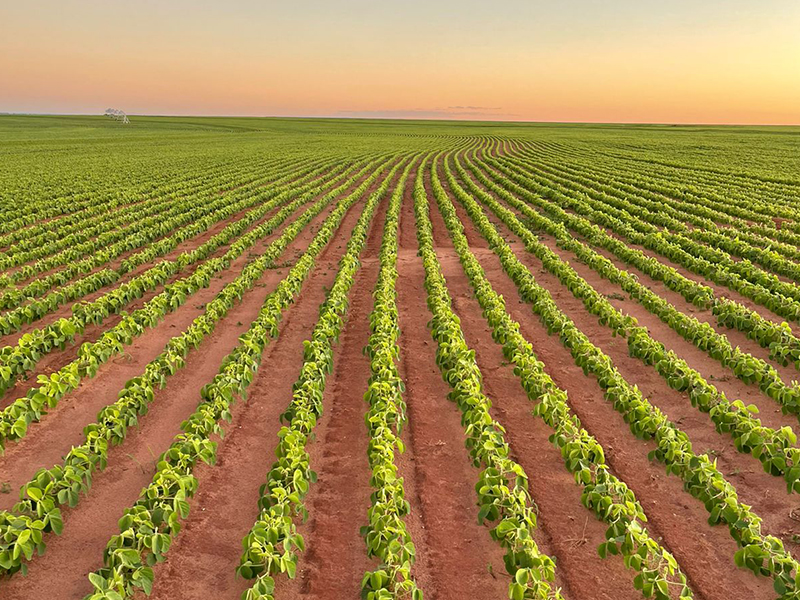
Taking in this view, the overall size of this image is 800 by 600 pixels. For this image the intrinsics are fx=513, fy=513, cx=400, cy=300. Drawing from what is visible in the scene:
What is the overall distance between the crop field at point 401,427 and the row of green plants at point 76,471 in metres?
0.04

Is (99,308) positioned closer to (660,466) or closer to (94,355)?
(94,355)

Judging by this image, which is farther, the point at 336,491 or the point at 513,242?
the point at 513,242

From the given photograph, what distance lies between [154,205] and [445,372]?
21.1 meters

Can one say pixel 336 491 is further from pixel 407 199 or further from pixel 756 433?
pixel 407 199

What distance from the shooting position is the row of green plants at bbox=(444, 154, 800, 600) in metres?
4.93

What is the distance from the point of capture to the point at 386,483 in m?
5.60

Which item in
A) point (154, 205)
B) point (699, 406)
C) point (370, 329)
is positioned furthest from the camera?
point (154, 205)

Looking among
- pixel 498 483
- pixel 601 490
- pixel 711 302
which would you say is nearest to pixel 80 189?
pixel 711 302

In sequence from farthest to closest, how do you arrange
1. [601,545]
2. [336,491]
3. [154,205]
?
[154,205], [336,491], [601,545]

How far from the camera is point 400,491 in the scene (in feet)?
18.3

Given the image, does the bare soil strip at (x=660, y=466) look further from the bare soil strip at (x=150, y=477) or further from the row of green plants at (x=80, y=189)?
the row of green plants at (x=80, y=189)

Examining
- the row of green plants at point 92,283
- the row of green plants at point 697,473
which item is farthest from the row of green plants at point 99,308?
the row of green plants at point 697,473

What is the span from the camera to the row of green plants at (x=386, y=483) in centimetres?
461

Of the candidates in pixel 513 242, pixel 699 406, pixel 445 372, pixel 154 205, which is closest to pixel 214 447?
pixel 445 372
